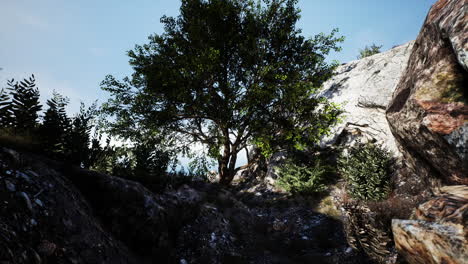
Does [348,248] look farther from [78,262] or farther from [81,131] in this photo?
[81,131]

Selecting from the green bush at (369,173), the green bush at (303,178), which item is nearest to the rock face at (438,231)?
the green bush at (369,173)

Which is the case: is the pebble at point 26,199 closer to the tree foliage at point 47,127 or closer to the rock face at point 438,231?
the tree foliage at point 47,127

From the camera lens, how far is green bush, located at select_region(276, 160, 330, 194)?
10.9 meters

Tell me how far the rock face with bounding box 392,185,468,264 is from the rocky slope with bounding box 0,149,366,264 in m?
1.84

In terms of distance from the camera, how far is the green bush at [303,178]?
431 inches

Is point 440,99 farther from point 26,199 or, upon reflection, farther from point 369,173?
point 26,199

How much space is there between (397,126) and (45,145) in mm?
10422

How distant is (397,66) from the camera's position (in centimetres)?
1321

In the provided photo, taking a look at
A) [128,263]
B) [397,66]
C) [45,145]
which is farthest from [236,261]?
[397,66]

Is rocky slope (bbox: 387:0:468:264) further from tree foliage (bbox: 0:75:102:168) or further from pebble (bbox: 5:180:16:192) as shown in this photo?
tree foliage (bbox: 0:75:102:168)

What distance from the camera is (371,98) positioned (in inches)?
506

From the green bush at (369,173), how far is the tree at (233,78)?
7.63ft

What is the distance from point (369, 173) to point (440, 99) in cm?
598

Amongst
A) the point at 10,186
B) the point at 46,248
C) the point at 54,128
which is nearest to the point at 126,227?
the point at 46,248
